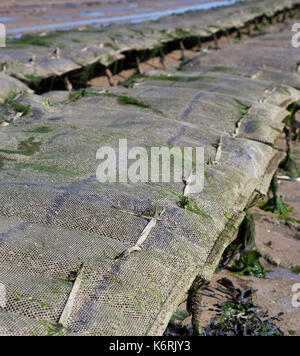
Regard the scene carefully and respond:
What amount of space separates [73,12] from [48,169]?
98.8 ft

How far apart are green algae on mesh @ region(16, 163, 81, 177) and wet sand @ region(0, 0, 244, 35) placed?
19.7 metres

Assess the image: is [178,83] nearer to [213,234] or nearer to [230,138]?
[230,138]

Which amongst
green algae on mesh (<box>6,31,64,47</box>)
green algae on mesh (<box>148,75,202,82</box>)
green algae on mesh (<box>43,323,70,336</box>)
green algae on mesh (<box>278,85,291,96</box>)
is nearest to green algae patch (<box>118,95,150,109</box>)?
green algae on mesh (<box>148,75,202,82</box>)

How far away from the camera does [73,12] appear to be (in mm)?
32156

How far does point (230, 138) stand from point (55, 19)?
2503 cm

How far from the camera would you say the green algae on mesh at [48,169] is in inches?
195

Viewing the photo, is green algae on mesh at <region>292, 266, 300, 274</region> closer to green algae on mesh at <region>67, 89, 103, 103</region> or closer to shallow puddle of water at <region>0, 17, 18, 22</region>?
green algae on mesh at <region>67, 89, 103, 103</region>

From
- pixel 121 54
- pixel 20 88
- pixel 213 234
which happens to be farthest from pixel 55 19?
pixel 213 234

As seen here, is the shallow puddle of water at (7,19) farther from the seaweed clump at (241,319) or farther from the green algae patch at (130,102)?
the seaweed clump at (241,319)

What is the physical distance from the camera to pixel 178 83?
9992 millimetres

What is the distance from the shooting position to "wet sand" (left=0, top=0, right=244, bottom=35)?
26222 millimetres
